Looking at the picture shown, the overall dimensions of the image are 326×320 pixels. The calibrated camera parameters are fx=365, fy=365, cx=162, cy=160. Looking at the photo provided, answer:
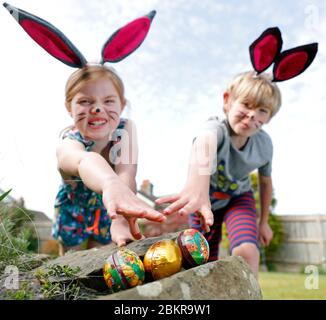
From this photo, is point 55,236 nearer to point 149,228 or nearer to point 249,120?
point 249,120

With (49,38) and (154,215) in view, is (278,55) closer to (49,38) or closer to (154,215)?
(49,38)

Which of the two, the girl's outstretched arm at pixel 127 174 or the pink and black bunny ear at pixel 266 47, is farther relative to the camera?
the pink and black bunny ear at pixel 266 47

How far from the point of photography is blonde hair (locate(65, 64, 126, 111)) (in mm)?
1679

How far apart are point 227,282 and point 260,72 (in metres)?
1.35

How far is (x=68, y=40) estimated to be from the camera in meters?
1.55

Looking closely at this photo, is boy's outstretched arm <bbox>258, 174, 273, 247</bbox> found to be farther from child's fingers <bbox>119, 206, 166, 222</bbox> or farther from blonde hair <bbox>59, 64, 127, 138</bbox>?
child's fingers <bbox>119, 206, 166, 222</bbox>

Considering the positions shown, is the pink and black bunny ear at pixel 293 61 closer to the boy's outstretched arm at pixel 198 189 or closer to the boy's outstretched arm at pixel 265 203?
the boy's outstretched arm at pixel 198 189

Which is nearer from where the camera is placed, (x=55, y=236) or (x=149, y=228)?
(x=55, y=236)

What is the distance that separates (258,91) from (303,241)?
6.09 meters

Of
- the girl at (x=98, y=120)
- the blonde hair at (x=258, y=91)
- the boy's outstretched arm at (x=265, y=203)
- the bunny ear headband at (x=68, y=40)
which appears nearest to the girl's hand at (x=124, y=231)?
the girl at (x=98, y=120)

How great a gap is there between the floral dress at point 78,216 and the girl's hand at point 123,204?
0.95 metres

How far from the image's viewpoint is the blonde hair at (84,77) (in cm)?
168

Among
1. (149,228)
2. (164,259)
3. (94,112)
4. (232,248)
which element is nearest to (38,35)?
(94,112)

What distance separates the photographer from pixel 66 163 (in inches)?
63.2
